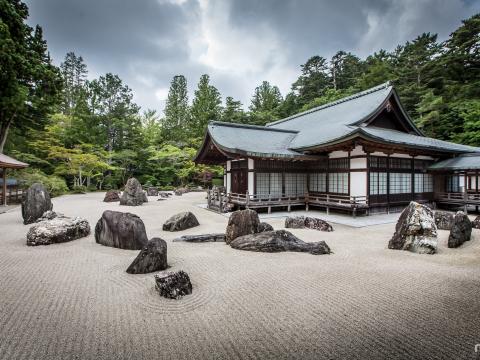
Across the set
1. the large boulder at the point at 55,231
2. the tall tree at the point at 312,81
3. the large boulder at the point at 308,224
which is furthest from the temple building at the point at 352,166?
the tall tree at the point at 312,81

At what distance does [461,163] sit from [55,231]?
1940cm

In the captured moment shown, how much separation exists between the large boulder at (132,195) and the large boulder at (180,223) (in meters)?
8.23

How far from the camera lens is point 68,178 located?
1171 inches

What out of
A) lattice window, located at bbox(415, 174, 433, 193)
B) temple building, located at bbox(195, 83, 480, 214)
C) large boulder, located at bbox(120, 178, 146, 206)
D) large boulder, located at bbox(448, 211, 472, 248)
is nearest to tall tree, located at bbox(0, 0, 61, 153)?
large boulder, located at bbox(120, 178, 146, 206)

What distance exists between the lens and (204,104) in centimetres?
3800

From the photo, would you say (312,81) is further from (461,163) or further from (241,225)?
(241,225)

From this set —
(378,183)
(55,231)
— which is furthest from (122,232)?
(378,183)

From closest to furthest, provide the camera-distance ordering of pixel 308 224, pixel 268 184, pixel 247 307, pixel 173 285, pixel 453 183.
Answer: pixel 247 307 → pixel 173 285 → pixel 308 224 → pixel 268 184 → pixel 453 183

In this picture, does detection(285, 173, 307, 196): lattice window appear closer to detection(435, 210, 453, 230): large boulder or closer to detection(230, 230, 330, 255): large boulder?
detection(435, 210, 453, 230): large boulder

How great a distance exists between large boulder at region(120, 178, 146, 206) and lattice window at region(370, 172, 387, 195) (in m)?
14.5

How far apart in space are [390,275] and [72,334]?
5493 millimetres

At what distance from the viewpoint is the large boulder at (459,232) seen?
6.82 m

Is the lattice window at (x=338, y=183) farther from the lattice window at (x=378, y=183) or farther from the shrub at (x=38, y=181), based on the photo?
the shrub at (x=38, y=181)

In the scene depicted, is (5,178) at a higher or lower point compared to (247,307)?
higher
